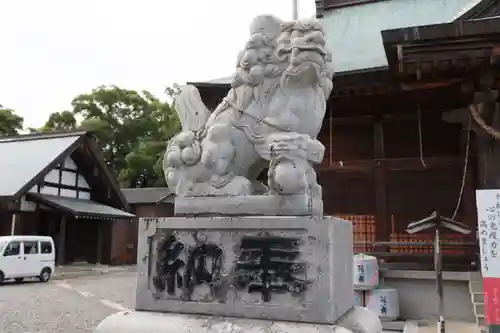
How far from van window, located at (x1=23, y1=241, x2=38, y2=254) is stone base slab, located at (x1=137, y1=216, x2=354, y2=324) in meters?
12.7

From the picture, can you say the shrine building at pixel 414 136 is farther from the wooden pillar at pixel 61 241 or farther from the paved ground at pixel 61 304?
the wooden pillar at pixel 61 241

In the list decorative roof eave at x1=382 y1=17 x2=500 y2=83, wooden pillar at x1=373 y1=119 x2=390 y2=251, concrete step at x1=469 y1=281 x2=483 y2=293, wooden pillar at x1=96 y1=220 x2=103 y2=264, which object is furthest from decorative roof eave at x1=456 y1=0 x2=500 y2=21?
wooden pillar at x1=96 y1=220 x2=103 y2=264

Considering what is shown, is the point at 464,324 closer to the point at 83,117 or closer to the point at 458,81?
the point at 458,81

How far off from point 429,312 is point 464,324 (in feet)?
2.07

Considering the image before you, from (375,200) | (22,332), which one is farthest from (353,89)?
(22,332)

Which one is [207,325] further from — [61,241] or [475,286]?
[61,241]

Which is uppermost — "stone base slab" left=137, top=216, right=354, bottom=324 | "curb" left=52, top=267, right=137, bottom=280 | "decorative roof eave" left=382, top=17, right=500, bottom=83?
"decorative roof eave" left=382, top=17, right=500, bottom=83

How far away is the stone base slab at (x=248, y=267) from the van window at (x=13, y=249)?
40.0 ft

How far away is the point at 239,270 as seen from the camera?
2.41 m

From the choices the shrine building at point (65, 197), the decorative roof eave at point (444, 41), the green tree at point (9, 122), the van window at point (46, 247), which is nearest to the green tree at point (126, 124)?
the green tree at point (9, 122)

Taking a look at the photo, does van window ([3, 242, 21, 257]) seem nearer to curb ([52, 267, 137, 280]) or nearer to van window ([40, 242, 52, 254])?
van window ([40, 242, 52, 254])

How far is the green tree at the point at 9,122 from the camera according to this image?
102 ft

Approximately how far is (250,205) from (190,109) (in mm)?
872

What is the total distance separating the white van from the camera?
42.0 feet
